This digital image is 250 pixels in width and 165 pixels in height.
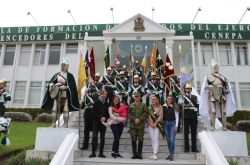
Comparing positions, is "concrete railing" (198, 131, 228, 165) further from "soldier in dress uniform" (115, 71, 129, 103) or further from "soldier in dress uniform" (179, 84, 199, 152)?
"soldier in dress uniform" (115, 71, 129, 103)

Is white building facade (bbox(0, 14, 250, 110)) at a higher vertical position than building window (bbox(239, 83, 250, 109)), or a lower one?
higher

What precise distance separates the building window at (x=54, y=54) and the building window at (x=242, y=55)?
54.2 ft

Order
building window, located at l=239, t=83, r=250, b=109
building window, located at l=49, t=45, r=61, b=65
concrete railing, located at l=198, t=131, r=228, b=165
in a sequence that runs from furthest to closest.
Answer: building window, located at l=49, t=45, r=61, b=65 < building window, located at l=239, t=83, r=250, b=109 < concrete railing, located at l=198, t=131, r=228, b=165

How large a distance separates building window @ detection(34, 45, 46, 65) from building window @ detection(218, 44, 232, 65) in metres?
16.5

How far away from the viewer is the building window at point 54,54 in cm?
2309

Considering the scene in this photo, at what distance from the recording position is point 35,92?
22.7 metres

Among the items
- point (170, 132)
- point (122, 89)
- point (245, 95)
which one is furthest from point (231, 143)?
point (245, 95)

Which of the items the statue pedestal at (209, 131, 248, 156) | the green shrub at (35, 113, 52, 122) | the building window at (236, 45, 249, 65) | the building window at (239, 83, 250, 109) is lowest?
the statue pedestal at (209, 131, 248, 156)

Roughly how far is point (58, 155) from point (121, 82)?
4864 mm

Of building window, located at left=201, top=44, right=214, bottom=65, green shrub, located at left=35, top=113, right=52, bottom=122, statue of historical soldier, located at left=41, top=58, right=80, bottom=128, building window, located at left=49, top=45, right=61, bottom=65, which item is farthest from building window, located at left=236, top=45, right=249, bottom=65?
statue of historical soldier, located at left=41, top=58, right=80, bottom=128

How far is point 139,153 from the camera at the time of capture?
21.3 feet

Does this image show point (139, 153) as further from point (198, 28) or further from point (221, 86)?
point (198, 28)

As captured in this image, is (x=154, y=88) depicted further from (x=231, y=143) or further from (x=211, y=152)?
(x=211, y=152)

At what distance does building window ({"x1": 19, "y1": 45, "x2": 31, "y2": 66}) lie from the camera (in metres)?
23.5
